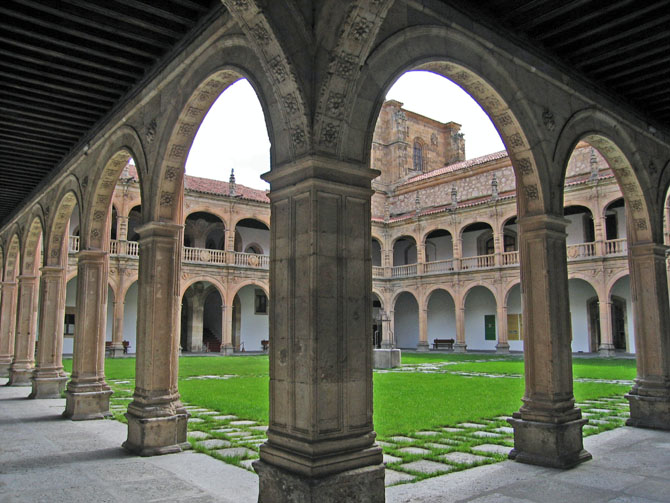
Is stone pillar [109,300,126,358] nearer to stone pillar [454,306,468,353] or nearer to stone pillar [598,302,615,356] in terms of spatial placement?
stone pillar [454,306,468,353]

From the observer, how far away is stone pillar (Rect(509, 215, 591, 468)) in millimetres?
5406

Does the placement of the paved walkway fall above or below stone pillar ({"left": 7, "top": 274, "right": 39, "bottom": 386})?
below

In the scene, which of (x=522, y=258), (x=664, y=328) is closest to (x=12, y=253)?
(x=522, y=258)

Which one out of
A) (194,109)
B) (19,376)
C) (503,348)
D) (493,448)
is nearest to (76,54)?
(194,109)

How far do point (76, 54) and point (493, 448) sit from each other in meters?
6.22

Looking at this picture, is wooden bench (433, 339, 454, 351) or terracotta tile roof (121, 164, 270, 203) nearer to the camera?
terracotta tile roof (121, 164, 270, 203)

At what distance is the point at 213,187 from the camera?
2878cm

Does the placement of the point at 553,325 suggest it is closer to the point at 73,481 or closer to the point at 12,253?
the point at 73,481

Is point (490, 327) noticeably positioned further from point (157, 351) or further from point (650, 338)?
point (157, 351)

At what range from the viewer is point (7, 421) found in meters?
7.93

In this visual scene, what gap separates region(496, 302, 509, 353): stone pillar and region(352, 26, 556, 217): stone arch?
73.6ft

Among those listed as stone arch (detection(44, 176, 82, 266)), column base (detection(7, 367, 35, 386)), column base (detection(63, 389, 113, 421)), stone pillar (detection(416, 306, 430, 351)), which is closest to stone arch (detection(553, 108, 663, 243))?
column base (detection(63, 389, 113, 421))

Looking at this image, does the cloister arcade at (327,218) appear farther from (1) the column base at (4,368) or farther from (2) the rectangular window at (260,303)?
(2) the rectangular window at (260,303)

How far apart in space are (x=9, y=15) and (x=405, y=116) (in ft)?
121
